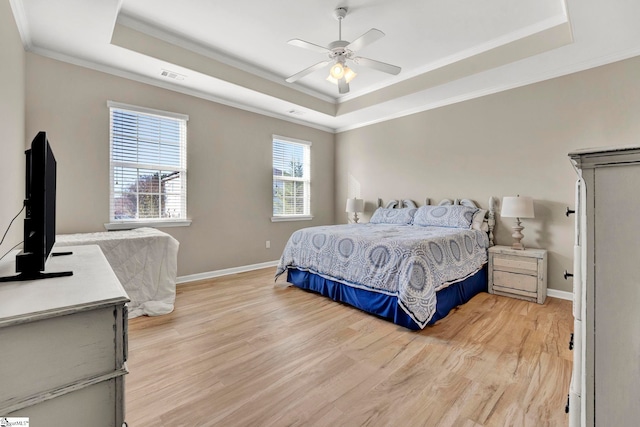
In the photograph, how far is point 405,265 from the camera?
8.35 feet

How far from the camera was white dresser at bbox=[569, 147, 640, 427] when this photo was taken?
84cm

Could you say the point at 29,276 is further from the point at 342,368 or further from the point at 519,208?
the point at 519,208

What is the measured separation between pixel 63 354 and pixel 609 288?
5.35 ft

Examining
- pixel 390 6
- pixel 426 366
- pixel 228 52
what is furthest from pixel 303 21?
pixel 426 366

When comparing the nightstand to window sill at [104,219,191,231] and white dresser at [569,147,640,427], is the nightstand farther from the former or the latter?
window sill at [104,219,191,231]

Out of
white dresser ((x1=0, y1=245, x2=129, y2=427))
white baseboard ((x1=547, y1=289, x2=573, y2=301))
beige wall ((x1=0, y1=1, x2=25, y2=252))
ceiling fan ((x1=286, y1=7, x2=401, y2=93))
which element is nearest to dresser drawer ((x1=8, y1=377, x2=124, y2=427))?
white dresser ((x1=0, y1=245, x2=129, y2=427))

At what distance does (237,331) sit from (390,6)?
3.26 m

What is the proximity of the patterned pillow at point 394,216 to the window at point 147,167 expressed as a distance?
9.61 ft

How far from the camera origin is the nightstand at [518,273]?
3156mm

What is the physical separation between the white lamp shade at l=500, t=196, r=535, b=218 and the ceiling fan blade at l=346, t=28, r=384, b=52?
241 centimetres

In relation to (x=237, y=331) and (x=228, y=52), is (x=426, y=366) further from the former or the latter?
(x=228, y=52)

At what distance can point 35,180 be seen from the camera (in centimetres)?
107

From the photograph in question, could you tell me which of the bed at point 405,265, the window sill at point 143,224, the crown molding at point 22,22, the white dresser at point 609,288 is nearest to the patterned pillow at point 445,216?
the bed at point 405,265

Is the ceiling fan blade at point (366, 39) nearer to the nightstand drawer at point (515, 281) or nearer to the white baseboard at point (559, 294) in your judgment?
the nightstand drawer at point (515, 281)
